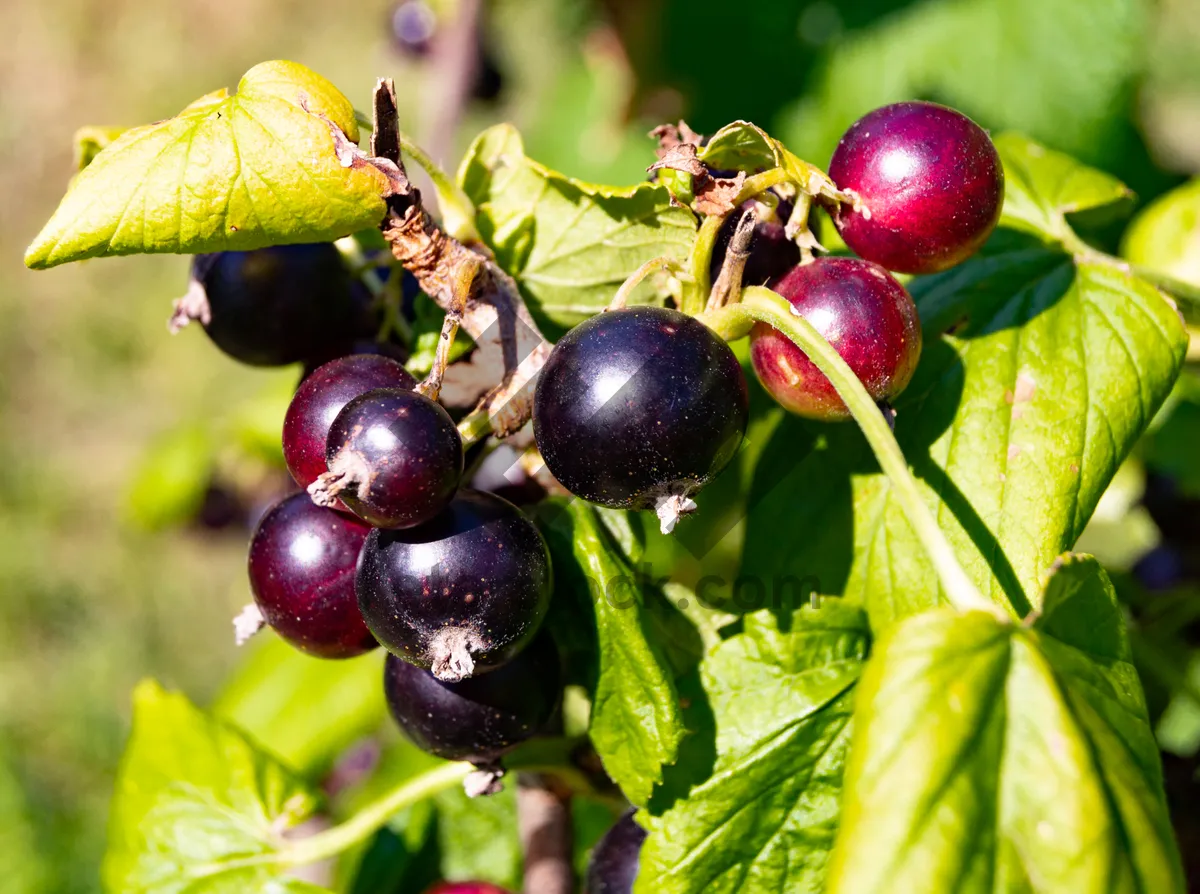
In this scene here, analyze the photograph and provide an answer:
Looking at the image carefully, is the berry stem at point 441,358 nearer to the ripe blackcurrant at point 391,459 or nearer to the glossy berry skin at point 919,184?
the ripe blackcurrant at point 391,459

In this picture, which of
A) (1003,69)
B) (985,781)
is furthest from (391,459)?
(1003,69)

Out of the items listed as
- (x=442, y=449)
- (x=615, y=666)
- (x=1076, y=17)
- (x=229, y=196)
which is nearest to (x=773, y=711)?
(x=615, y=666)

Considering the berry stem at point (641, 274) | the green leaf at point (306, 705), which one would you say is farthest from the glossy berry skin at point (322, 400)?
the green leaf at point (306, 705)

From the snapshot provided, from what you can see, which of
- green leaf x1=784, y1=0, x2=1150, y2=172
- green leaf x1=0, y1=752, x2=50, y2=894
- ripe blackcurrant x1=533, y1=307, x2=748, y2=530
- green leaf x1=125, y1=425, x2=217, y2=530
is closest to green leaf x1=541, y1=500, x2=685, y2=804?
ripe blackcurrant x1=533, y1=307, x2=748, y2=530

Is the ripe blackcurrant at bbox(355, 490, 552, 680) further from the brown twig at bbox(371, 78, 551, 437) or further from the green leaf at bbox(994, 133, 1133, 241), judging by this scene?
the green leaf at bbox(994, 133, 1133, 241)

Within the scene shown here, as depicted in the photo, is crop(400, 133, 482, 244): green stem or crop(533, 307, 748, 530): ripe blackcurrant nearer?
crop(533, 307, 748, 530): ripe blackcurrant
